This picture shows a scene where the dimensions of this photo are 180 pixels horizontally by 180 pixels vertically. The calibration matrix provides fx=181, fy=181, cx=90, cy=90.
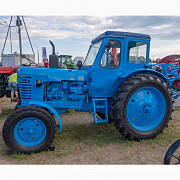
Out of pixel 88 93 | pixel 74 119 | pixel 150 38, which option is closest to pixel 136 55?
pixel 150 38

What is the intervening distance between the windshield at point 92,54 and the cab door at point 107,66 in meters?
0.23

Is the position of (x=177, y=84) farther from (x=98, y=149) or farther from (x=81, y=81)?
(x=98, y=149)

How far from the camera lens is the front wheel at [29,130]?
3369mm

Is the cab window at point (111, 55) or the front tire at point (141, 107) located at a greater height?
the cab window at point (111, 55)

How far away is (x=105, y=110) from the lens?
413 cm

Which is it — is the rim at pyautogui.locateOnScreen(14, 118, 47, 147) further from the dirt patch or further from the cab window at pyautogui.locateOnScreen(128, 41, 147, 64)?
the cab window at pyautogui.locateOnScreen(128, 41, 147, 64)

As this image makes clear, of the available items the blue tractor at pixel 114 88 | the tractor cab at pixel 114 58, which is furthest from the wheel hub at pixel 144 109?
the tractor cab at pixel 114 58

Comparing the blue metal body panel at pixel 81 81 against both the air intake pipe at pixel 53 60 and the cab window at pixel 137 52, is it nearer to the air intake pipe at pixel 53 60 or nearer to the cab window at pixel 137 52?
the cab window at pixel 137 52

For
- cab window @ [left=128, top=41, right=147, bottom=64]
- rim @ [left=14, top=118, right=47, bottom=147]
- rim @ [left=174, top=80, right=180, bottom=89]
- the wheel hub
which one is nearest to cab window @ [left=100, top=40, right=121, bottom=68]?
cab window @ [left=128, top=41, right=147, bottom=64]

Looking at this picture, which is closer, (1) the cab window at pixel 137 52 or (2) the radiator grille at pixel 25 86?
(2) the radiator grille at pixel 25 86

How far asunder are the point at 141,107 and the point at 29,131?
2397 millimetres

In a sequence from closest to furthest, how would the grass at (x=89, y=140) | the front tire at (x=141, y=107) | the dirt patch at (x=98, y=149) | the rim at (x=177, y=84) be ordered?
the dirt patch at (x=98, y=149) < the grass at (x=89, y=140) < the front tire at (x=141, y=107) < the rim at (x=177, y=84)

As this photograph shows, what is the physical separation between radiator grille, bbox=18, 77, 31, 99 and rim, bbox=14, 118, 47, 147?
67 centimetres

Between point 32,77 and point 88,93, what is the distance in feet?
4.20
